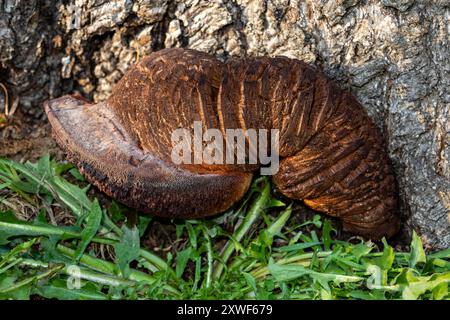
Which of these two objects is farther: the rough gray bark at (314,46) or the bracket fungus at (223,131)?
the rough gray bark at (314,46)

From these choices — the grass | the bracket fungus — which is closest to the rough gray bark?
the bracket fungus

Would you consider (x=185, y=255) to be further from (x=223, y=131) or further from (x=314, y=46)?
(x=314, y=46)

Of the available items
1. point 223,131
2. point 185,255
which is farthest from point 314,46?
point 185,255

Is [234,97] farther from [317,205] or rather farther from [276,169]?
[317,205]

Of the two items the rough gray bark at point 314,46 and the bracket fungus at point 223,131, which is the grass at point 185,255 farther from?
the rough gray bark at point 314,46

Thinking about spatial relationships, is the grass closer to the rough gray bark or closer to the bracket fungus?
the bracket fungus

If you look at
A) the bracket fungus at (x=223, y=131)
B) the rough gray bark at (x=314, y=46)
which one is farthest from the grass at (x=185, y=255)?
the rough gray bark at (x=314, y=46)
